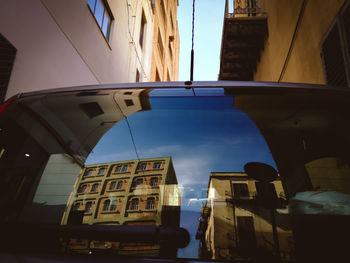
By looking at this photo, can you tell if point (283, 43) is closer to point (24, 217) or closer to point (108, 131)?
point (108, 131)

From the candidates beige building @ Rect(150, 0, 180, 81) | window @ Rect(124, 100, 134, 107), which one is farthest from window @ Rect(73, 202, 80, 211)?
beige building @ Rect(150, 0, 180, 81)

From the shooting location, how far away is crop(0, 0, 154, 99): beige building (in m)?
4.20

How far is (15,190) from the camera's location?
1.30 metres

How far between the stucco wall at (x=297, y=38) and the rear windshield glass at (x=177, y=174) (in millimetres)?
3495

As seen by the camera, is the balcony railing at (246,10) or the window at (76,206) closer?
the window at (76,206)

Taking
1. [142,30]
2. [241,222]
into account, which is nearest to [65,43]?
[241,222]

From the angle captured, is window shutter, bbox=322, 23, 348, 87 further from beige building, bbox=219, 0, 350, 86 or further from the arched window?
the arched window

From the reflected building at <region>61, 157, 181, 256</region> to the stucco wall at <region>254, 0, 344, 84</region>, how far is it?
4041 mm

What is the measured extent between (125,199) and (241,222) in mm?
551

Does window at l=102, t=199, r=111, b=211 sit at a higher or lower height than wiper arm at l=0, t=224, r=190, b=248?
higher

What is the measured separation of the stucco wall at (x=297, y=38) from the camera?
445 cm

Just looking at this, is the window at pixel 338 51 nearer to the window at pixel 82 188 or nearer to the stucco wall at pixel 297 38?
the stucco wall at pixel 297 38

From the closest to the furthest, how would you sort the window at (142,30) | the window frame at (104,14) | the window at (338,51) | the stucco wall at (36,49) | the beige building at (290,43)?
the window at (338,51)
the beige building at (290,43)
the stucco wall at (36,49)
the window frame at (104,14)
the window at (142,30)

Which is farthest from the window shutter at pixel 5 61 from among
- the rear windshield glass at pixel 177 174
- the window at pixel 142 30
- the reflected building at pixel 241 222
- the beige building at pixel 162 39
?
the beige building at pixel 162 39
